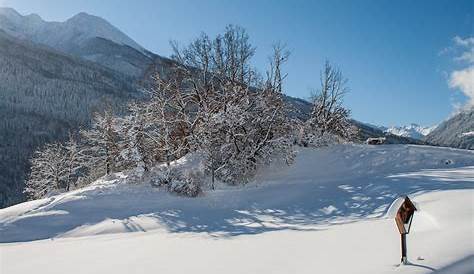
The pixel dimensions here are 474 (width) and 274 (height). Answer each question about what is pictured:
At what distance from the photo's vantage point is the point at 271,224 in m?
13.6

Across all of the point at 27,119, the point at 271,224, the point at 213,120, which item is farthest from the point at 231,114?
the point at 27,119

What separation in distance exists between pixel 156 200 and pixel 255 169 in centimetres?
660

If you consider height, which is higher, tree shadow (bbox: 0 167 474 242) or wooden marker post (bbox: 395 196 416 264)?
wooden marker post (bbox: 395 196 416 264)

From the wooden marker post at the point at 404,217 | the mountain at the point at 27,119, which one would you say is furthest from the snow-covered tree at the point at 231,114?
the mountain at the point at 27,119

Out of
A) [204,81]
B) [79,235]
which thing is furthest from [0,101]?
[79,235]

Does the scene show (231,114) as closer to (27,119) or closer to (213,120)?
(213,120)

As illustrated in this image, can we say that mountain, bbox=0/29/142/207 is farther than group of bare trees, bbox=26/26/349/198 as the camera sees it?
Yes

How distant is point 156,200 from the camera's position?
17531 millimetres

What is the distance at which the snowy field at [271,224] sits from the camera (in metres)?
7.93

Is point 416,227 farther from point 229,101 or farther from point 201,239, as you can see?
point 229,101

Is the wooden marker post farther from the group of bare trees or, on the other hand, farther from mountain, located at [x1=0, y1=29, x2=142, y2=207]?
mountain, located at [x1=0, y1=29, x2=142, y2=207]

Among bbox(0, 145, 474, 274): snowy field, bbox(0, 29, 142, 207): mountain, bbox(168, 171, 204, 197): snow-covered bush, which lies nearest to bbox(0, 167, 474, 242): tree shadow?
bbox(0, 145, 474, 274): snowy field

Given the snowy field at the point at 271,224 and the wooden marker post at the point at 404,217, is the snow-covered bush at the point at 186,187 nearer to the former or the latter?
the snowy field at the point at 271,224

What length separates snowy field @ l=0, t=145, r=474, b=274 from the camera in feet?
26.0
